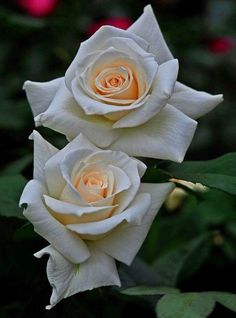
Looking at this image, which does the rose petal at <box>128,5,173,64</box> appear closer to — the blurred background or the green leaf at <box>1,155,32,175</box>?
the blurred background

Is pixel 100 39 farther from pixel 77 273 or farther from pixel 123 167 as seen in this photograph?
pixel 77 273

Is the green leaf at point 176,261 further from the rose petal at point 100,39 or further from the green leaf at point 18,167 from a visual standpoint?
the rose petal at point 100,39

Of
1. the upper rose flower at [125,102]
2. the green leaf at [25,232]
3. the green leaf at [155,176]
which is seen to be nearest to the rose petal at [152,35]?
the upper rose flower at [125,102]

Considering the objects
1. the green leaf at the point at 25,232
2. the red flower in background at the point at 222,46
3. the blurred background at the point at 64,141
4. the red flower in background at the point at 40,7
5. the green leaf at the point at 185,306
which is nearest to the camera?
the green leaf at the point at 185,306

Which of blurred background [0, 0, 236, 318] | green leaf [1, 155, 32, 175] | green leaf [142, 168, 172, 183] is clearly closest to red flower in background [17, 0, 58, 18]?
blurred background [0, 0, 236, 318]

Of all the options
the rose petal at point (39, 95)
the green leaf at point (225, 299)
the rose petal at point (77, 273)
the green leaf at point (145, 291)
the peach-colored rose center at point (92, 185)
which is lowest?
the green leaf at point (225, 299)

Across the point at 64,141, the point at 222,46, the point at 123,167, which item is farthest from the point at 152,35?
the point at 222,46
